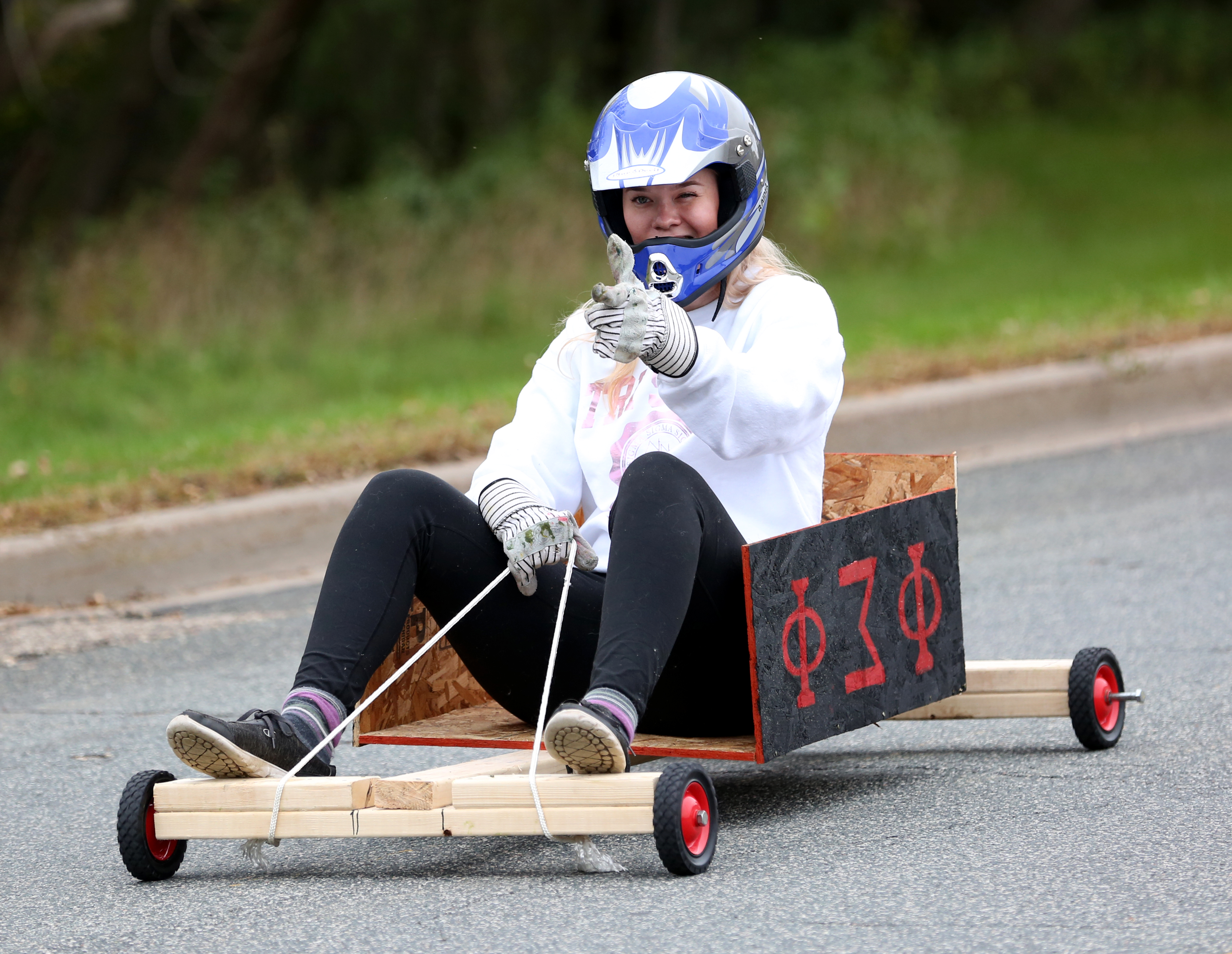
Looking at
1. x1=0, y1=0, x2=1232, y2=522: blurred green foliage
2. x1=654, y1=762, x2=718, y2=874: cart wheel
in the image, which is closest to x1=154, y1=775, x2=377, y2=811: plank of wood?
x1=654, y1=762, x2=718, y2=874: cart wheel

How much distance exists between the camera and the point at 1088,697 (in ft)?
12.8

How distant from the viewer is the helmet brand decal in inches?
146

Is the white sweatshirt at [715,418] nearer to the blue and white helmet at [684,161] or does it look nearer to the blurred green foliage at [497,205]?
the blue and white helmet at [684,161]

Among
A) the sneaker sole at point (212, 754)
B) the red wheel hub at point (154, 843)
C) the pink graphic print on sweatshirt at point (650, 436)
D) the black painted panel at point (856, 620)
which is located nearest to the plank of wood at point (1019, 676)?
the black painted panel at point (856, 620)

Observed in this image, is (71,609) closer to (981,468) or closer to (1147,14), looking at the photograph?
(981,468)

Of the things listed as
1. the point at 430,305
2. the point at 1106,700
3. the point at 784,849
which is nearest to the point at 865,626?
the point at 784,849

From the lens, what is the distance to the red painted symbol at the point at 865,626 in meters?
3.51

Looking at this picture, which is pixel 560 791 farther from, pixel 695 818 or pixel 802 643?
pixel 802 643

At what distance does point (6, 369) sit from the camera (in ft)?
34.1

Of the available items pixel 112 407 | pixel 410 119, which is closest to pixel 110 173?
pixel 410 119

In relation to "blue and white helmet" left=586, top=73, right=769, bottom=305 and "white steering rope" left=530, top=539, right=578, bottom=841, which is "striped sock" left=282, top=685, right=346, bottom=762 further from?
"blue and white helmet" left=586, top=73, right=769, bottom=305

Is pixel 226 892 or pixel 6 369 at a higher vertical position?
pixel 6 369

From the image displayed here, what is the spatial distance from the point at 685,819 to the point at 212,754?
836 mm

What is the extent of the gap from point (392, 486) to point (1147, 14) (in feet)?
69.1
